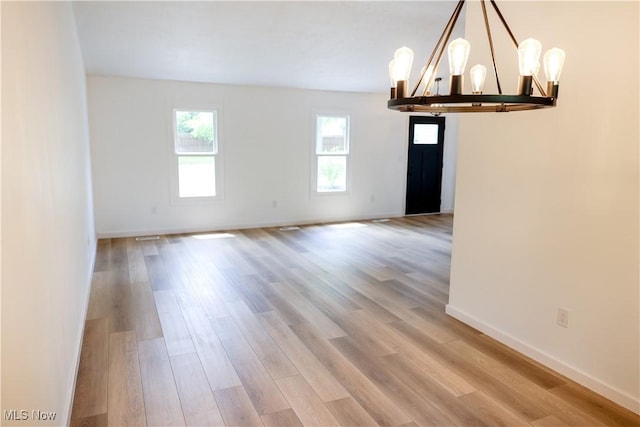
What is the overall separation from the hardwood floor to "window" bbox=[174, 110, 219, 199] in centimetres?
212

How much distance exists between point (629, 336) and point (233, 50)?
14.0ft

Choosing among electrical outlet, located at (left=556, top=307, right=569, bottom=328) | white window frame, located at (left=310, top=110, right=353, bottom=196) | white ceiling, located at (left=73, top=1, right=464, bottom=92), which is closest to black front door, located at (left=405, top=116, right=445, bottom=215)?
white window frame, located at (left=310, top=110, right=353, bottom=196)

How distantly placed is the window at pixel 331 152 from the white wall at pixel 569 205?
15.3 ft

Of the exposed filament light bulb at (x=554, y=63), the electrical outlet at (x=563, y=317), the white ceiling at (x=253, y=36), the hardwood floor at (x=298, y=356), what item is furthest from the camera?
the white ceiling at (x=253, y=36)

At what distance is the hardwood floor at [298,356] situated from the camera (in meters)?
2.32

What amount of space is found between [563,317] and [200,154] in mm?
5669

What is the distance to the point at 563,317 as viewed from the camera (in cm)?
273

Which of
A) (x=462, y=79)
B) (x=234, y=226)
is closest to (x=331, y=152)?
(x=234, y=226)

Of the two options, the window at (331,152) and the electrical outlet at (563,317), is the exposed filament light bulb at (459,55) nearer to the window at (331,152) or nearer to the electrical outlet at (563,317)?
the electrical outlet at (563,317)

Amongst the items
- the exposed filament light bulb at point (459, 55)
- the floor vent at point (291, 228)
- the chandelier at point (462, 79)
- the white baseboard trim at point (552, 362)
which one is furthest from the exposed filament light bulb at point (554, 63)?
the floor vent at point (291, 228)

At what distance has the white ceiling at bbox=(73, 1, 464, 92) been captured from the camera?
346cm

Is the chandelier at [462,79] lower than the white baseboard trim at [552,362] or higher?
higher

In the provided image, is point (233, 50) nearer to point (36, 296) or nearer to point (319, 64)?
point (319, 64)

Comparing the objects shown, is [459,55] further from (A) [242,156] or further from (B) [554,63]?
(A) [242,156]
